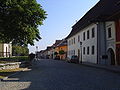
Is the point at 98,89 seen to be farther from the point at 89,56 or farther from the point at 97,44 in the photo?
the point at 89,56

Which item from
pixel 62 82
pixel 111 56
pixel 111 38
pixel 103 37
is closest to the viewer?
pixel 62 82

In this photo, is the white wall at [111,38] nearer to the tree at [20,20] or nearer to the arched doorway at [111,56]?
the arched doorway at [111,56]

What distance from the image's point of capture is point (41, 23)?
94.0 feet

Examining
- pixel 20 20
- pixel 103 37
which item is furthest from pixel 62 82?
pixel 103 37

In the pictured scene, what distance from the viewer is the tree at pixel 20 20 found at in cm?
2567

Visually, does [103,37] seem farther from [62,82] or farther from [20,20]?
[62,82]

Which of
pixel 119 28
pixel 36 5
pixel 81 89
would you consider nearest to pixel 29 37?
pixel 36 5

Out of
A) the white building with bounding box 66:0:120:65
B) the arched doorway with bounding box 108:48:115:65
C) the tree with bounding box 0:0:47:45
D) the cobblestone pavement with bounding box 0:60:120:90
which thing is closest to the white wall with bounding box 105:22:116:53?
the white building with bounding box 66:0:120:65

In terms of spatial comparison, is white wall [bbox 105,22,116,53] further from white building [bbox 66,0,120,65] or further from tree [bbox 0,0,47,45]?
tree [bbox 0,0,47,45]

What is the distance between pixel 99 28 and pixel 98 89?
27.4m

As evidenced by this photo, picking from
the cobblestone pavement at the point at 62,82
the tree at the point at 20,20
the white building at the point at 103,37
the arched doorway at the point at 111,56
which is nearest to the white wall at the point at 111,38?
the white building at the point at 103,37

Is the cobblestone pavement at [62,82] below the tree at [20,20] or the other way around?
below

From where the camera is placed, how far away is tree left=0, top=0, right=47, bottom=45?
1011 inches

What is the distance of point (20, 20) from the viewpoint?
26.4m
